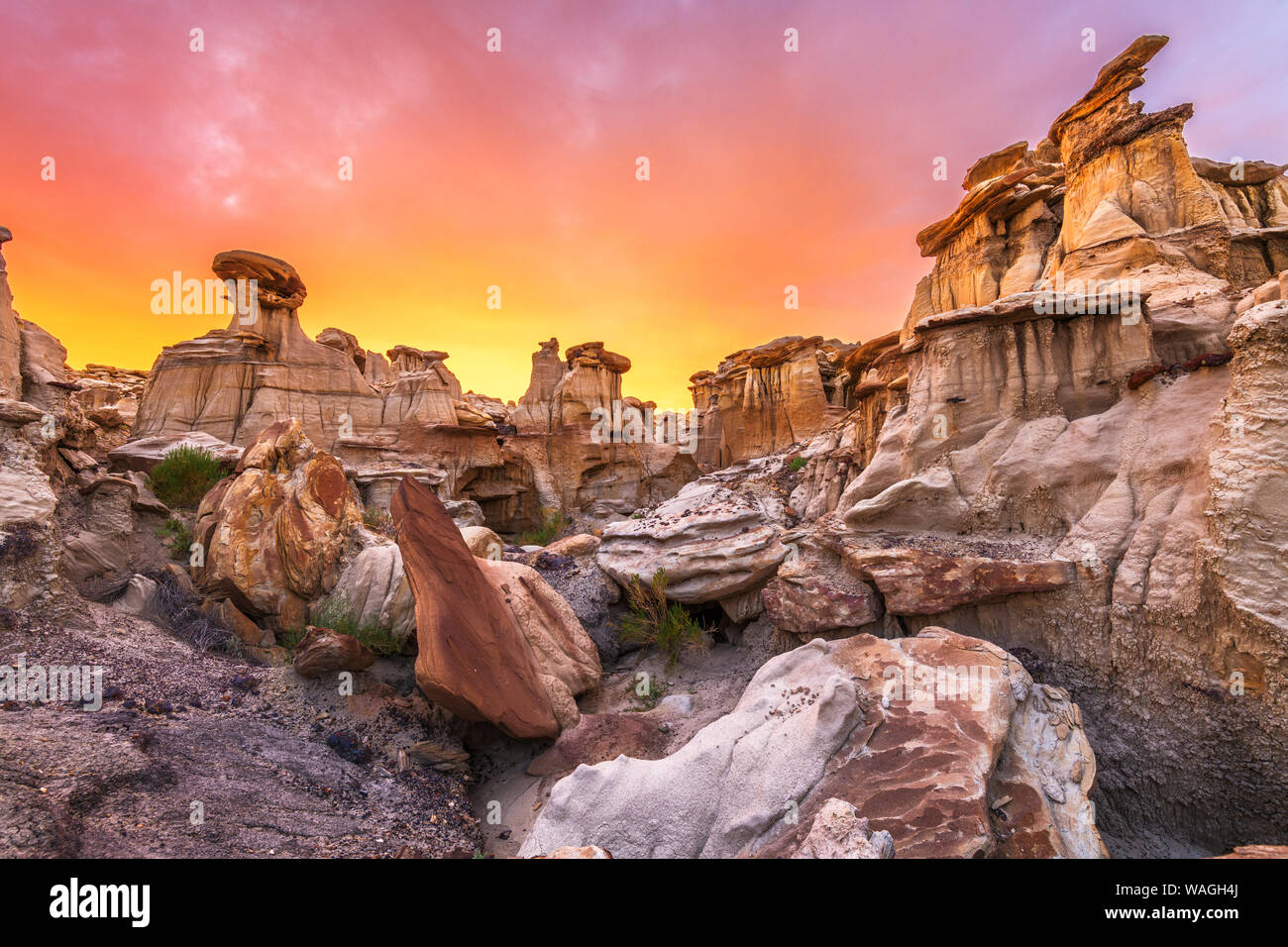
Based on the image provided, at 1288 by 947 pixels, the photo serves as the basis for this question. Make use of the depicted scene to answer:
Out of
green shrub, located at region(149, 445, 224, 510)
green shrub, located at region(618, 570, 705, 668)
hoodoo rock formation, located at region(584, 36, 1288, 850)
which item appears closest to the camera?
hoodoo rock formation, located at region(584, 36, 1288, 850)

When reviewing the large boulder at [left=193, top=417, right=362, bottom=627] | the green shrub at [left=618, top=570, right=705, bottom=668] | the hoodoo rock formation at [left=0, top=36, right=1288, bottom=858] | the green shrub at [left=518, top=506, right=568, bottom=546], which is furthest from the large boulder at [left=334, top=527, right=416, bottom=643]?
the green shrub at [left=518, top=506, right=568, bottom=546]

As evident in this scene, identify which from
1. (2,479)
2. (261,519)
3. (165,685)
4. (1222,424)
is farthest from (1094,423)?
(2,479)

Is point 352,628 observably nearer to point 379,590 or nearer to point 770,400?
point 379,590

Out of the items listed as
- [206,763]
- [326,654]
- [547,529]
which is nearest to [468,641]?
[326,654]

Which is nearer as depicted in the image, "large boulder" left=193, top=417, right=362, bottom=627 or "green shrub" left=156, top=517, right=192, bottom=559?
"large boulder" left=193, top=417, right=362, bottom=627

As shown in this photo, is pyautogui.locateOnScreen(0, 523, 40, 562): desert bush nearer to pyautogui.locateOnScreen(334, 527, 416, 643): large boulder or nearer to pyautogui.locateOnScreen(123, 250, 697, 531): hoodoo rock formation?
pyautogui.locateOnScreen(334, 527, 416, 643): large boulder

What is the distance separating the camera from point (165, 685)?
209 inches

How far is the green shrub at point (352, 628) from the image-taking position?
7.37 meters

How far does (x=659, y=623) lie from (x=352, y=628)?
5296mm

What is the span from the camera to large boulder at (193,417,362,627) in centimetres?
755

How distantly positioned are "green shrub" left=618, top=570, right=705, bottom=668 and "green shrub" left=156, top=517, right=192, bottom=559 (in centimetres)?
781

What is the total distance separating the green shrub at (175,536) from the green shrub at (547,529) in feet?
43.1
